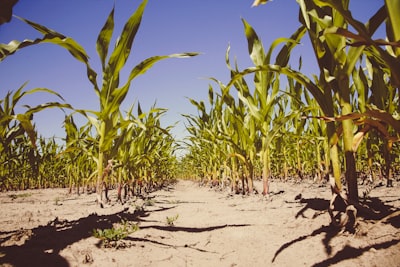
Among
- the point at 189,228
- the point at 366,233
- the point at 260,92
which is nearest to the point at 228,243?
the point at 189,228

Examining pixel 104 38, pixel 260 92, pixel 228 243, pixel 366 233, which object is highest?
pixel 104 38

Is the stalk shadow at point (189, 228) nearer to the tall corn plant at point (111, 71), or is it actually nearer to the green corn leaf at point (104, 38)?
the tall corn plant at point (111, 71)

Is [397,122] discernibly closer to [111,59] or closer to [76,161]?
[111,59]

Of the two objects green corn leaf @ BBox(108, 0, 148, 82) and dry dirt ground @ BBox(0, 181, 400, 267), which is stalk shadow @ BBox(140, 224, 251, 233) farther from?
green corn leaf @ BBox(108, 0, 148, 82)

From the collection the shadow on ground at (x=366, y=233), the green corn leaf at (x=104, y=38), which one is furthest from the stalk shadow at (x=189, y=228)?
the green corn leaf at (x=104, y=38)

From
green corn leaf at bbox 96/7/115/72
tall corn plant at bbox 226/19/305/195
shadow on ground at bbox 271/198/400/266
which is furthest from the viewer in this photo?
tall corn plant at bbox 226/19/305/195

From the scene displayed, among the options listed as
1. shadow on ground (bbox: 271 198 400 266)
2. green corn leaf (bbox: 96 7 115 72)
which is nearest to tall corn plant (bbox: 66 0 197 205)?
green corn leaf (bbox: 96 7 115 72)

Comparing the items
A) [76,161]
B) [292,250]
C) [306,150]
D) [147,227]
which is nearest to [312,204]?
[292,250]

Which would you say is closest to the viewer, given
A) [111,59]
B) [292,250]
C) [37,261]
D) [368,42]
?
[368,42]

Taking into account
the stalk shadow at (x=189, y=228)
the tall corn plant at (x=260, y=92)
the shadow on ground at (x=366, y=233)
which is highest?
the tall corn plant at (x=260, y=92)

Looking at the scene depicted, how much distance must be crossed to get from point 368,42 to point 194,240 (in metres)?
1.60

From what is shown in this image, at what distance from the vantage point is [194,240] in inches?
69.1

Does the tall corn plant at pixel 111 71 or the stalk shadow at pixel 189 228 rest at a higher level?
the tall corn plant at pixel 111 71

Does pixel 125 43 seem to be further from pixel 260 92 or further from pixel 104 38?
pixel 260 92
